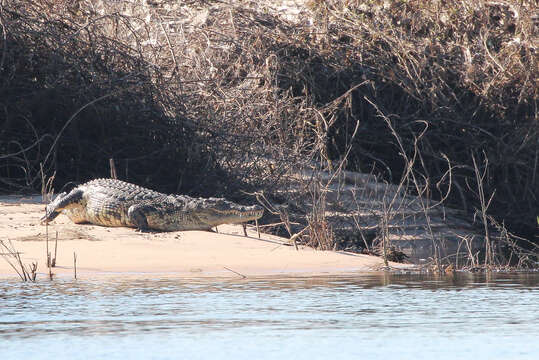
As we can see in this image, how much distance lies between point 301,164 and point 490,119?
321cm

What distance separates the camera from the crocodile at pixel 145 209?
32.7 feet

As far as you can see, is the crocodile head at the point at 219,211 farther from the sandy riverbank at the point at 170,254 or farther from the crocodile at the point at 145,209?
the sandy riverbank at the point at 170,254

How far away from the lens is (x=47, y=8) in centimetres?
1245

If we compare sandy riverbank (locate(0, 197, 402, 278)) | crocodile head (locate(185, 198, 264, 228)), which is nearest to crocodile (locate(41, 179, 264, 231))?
crocodile head (locate(185, 198, 264, 228))

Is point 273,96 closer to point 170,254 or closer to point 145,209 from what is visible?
point 145,209

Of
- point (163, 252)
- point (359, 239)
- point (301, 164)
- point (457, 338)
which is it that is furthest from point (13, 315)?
point (301, 164)

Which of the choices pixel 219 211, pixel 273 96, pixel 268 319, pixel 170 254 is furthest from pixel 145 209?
pixel 268 319

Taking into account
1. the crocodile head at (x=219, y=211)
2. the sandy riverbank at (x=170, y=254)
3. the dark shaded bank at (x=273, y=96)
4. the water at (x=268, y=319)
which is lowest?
the water at (x=268, y=319)

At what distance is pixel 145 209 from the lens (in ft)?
32.9

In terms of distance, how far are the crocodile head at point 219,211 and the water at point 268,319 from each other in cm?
250

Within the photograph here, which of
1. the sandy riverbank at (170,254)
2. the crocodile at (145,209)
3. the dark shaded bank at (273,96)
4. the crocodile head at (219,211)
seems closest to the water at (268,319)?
the sandy riverbank at (170,254)

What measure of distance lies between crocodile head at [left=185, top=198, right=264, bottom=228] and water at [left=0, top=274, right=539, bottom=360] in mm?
2496

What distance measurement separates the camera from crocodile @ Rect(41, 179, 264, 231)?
9.96 metres

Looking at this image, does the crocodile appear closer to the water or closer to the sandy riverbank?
the sandy riverbank
